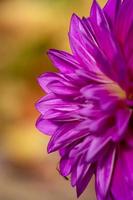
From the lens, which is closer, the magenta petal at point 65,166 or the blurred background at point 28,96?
the magenta petal at point 65,166

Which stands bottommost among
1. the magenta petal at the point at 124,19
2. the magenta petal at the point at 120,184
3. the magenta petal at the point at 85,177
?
the magenta petal at the point at 120,184

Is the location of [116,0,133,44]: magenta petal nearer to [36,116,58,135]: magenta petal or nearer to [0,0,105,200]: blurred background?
[36,116,58,135]: magenta petal

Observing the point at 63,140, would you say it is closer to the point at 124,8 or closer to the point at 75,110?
the point at 75,110

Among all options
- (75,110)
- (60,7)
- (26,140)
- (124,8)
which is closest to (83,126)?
(75,110)

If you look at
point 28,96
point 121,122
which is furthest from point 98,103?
point 28,96

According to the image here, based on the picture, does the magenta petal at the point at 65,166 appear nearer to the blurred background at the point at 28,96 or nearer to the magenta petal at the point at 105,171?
the magenta petal at the point at 105,171

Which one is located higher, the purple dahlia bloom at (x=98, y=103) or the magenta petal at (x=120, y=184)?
the purple dahlia bloom at (x=98, y=103)

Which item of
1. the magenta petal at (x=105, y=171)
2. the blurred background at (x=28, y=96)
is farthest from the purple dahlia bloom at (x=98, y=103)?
the blurred background at (x=28, y=96)
